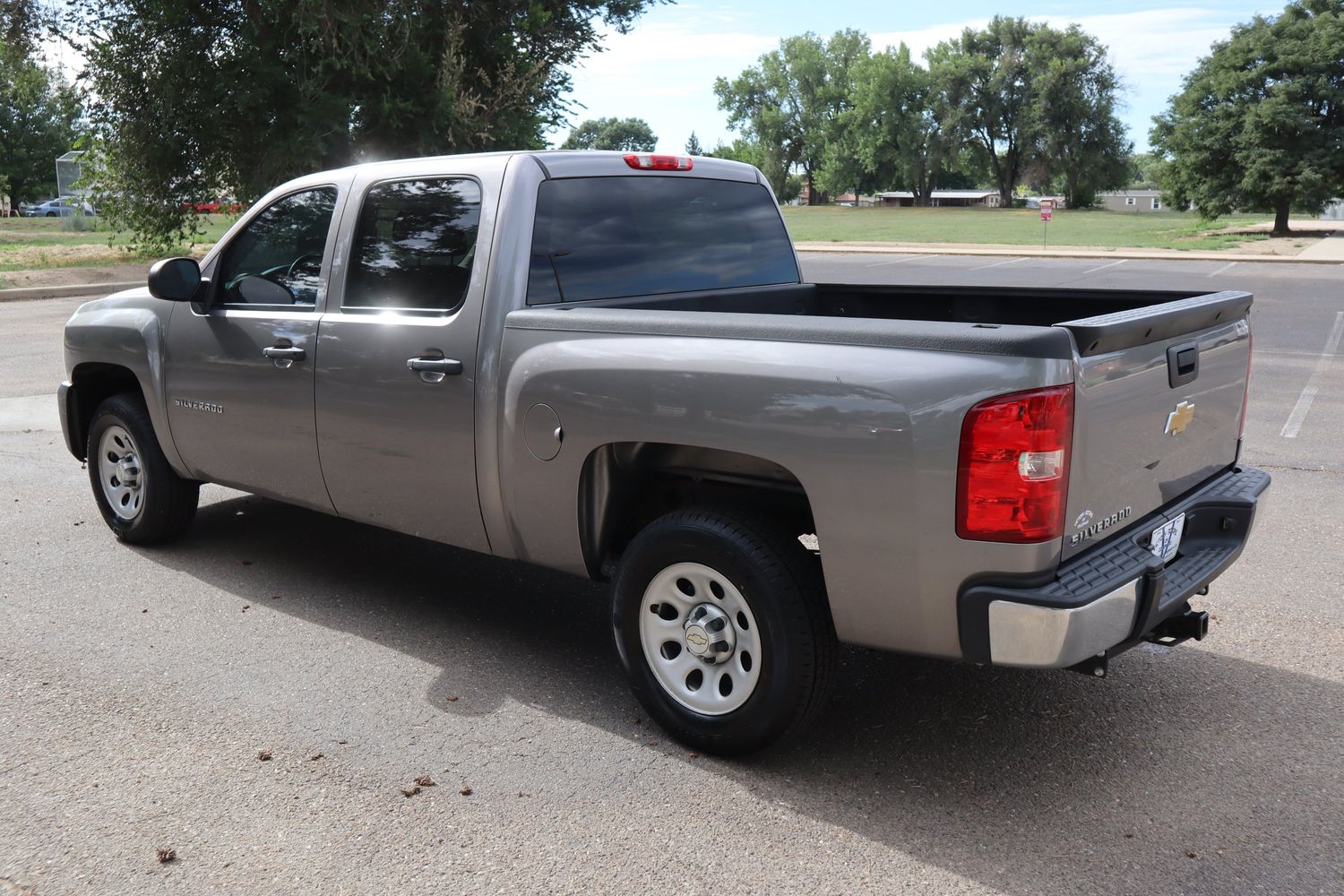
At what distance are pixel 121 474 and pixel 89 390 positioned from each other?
552mm

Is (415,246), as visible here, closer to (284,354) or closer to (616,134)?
(284,354)

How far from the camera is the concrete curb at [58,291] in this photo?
2139 centimetres

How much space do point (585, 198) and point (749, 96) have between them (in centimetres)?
12574

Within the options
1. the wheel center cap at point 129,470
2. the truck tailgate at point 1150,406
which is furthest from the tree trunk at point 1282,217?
the wheel center cap at point 129,470

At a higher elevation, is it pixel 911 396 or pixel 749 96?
pixel 749 96

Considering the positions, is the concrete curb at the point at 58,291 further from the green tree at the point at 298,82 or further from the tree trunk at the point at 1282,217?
the tree trunk at the point at 1282,217

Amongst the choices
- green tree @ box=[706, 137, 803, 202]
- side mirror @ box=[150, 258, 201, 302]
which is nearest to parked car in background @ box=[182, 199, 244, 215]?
side mirror @ box=[150, 258, 201, 302]

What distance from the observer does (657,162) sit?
4.75m

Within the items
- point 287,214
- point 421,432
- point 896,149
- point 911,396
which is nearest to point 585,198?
point 421,432

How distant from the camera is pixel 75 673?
442 centimetres

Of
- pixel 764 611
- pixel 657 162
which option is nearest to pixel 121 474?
pixel 657 162

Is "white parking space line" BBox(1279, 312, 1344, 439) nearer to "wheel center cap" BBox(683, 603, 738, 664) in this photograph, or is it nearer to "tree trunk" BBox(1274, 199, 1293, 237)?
"wheel center cap" BBox(683, 603, 738, 664)

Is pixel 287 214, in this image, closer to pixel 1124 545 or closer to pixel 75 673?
pixel 75 673

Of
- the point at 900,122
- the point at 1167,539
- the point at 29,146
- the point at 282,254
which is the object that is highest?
the point at 900,122
